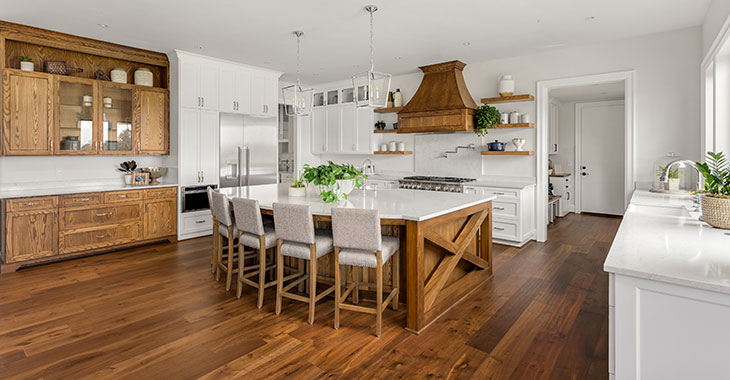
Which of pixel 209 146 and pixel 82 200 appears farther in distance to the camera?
pixel 209 146

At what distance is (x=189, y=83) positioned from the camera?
553 cm

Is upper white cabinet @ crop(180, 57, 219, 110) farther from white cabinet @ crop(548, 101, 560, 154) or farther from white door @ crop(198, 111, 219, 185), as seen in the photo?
white cabinet @ crop(548, 101, 560, 154)

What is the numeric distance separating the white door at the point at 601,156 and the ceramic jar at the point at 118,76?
841 centimetres

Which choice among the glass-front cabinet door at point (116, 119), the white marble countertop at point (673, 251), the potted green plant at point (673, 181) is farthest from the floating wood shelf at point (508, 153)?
the glass-front cabinet door at point (116, 119)

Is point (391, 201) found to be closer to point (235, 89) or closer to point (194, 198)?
point (194, 198)

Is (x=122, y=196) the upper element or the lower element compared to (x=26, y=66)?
lower

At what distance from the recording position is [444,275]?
122 inches

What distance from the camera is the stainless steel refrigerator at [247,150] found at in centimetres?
604

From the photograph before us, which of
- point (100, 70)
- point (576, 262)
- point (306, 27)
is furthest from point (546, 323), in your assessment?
point (100, 70)

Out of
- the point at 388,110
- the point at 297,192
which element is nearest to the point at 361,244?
the point at 297,192

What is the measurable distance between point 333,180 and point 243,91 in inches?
143

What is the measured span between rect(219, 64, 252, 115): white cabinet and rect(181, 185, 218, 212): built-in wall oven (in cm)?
127

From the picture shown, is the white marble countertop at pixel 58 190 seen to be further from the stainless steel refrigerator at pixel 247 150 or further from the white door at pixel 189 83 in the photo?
the white door at pixel 189 83

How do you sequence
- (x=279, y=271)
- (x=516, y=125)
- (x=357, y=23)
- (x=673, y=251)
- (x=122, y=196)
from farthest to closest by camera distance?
(x=516, y=125) < (x=122, y=196) < (x=357, y=23) < (x=279, y=271) < (x=673, y=251)
